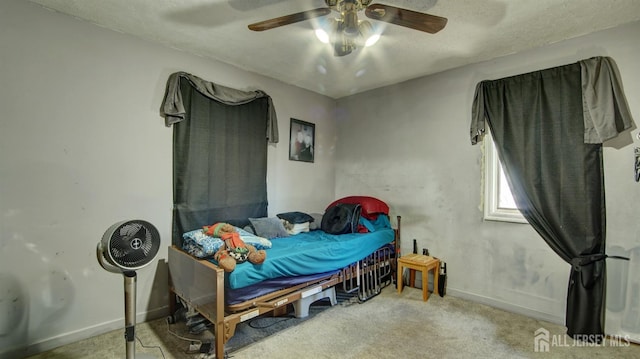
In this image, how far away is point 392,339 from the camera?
7.65ft

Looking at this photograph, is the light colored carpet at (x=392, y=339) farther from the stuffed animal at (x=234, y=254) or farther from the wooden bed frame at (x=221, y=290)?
the stuffed animal at (x=234, y=254)

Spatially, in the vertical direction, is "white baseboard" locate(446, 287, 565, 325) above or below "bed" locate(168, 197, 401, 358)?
below

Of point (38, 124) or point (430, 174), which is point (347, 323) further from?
point (38, 124)

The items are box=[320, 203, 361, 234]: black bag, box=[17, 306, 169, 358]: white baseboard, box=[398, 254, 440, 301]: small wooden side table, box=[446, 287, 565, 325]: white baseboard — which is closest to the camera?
box=[17, 306, 169, 358]: white baseboard

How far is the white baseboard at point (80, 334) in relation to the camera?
2.09m

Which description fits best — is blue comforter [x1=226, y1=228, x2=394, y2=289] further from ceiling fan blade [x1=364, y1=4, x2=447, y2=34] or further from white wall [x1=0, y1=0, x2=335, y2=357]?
ceiling fan blade [x1=364, y1=4, x2=447, y2=34]

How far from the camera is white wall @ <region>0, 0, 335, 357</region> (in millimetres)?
2049

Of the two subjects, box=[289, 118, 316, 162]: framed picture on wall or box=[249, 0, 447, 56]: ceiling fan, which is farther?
box=[289, 118, 316, 162]: framed picture on wall

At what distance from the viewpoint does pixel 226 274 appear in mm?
2023

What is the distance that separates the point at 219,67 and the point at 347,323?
9.37 feet

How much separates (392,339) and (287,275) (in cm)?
98

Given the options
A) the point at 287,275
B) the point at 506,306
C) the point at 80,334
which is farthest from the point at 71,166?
the point at 506,306

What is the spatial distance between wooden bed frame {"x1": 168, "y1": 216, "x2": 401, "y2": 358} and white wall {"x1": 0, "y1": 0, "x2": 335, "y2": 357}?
0.37 meters

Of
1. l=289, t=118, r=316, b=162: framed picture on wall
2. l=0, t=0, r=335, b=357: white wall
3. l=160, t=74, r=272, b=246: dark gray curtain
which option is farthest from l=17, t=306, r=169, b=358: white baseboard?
l=289, t=118, r=316, b=162: framed picture on wall
